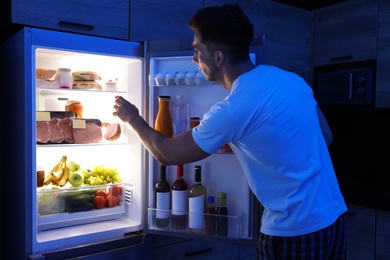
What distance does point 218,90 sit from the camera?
167 centimetres

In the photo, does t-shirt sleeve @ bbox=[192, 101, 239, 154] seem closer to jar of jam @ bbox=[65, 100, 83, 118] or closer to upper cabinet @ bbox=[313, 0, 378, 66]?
jar of jam @ bbox=[65, 100, 83, 118]

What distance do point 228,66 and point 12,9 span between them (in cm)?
91

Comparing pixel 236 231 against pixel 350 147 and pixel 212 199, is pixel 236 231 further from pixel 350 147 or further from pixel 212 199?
pixel 350 147

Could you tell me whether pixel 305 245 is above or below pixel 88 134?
below

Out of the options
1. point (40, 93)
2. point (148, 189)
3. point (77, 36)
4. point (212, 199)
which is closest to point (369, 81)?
point (212, 199)

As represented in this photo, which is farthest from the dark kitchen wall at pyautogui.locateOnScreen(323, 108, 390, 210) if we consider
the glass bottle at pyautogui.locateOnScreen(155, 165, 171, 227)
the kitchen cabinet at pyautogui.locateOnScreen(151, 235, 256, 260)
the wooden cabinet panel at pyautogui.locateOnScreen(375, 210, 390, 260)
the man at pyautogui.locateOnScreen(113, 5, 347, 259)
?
the glass bottle at pyautogui.locateOnScreen(155, 165, 171, 227)

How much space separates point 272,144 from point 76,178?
1.00 m

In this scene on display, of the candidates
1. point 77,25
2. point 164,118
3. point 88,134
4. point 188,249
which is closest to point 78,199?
point 88,134

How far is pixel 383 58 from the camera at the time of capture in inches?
88.4

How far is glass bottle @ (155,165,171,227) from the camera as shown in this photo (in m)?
1.67

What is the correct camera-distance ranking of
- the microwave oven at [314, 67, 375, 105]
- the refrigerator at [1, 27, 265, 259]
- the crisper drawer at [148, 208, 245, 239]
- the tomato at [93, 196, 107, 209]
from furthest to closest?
the microwave oven at [314, 67, 375, 105] → the tomato at [93, 196, 107, 209] → the crisper drawer at [148, 208, 245, 239] → the refrigerator at [1, 27, 265, 259]

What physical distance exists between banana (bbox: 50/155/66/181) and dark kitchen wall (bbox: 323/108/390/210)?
1.78 meters

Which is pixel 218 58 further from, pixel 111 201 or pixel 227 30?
pixel 111 201

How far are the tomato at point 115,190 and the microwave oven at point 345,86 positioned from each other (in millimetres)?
1562
